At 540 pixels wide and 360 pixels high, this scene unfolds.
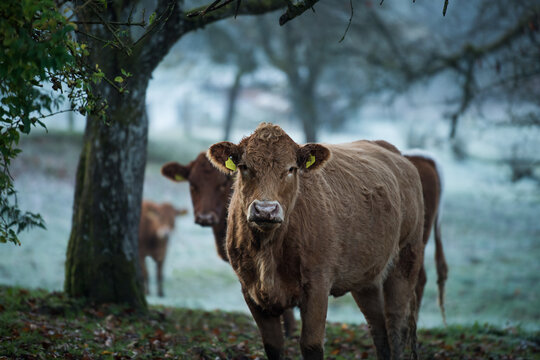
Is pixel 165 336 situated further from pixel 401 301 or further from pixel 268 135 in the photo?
pixel 268 135

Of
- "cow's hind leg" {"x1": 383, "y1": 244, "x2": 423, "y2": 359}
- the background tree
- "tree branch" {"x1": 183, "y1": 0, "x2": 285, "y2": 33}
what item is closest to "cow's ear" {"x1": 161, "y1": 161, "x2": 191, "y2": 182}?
"tree branch" {"x1": 183, "y1": 0, "x2": 285, "y2": 33}

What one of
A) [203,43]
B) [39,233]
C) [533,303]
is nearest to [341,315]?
[533,303]

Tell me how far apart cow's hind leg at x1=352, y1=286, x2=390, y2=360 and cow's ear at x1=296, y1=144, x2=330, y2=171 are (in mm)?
1982

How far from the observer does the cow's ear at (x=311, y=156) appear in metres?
4.89

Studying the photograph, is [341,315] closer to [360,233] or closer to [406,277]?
[406,277]

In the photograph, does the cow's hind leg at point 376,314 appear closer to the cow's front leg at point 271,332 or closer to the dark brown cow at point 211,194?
the cow's front leg at point 271,332

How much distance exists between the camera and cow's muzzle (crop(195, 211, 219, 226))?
8266mm

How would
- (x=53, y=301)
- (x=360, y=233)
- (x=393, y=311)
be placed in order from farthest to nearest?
(x=53, y=301)
(x=393, y=311)
(x=360, y=233)

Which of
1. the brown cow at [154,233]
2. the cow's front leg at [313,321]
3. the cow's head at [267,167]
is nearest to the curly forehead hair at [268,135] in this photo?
the cow's head at [267,167]

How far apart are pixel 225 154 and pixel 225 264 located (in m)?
14.1

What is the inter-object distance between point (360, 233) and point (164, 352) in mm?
2437

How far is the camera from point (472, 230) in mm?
21875

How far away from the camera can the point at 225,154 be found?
197 inches

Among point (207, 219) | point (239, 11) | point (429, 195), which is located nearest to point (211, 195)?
point (207, 219)
